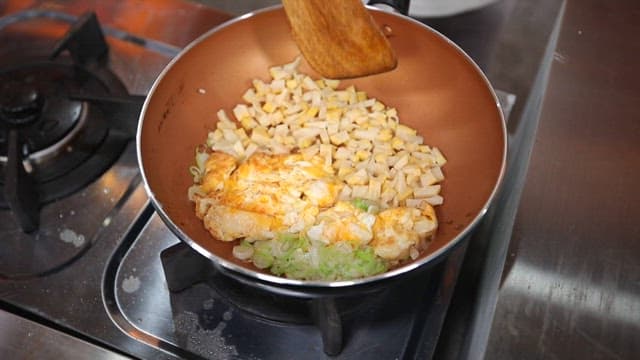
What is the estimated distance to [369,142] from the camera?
852 millimetres

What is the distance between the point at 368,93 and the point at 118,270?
0.43m

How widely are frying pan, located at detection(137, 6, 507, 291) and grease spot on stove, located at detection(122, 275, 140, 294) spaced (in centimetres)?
10

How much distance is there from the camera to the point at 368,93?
0.91 meters

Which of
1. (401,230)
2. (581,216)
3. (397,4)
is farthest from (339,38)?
(581,216)

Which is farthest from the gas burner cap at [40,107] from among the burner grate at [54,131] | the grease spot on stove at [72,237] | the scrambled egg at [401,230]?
the scrambled egg at [401,230]

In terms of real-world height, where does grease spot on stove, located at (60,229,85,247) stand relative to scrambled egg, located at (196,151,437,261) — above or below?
below

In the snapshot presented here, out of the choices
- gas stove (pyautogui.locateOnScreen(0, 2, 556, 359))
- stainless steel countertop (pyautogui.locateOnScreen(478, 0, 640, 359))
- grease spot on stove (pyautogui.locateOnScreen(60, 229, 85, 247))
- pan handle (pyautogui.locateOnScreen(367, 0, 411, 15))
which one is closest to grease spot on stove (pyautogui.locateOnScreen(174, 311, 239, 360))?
gas stove (pyautogui.locateOnScreen(0, 2, 556, 359))

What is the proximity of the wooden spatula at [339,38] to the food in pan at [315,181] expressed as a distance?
0.26 ft

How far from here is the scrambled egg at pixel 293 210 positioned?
0.72 metres

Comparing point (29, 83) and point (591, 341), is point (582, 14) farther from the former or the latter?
point (29, 83)

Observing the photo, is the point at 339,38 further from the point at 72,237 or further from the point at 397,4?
the point at 72,237

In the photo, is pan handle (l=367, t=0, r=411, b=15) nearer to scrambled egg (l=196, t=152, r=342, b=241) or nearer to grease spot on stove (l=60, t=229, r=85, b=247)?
scrambled egg (l=196, t=152, r=342, b=241)

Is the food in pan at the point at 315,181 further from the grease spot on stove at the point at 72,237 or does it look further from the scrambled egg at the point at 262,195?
the grease spot on stove at the point at 72,237

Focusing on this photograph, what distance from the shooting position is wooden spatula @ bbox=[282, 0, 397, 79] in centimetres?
77
